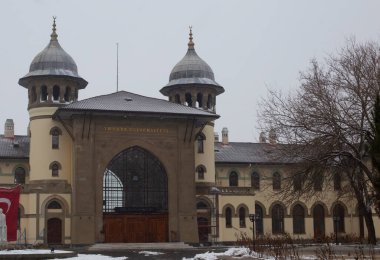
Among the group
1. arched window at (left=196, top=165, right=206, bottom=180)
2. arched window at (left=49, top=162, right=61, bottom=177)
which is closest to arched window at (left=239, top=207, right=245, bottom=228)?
arched window at (left=196, top=165, right=206, bottom=180)

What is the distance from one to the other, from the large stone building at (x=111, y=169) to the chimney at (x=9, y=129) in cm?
354

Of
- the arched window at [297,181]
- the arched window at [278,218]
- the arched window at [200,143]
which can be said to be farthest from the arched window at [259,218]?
the arched window at [297,181]

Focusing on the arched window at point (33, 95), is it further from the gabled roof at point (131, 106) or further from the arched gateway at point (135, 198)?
A: the arched gateway at point (135, 198)

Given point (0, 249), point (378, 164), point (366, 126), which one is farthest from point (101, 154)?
point (378, 164)

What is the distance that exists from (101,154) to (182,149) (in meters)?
6.21

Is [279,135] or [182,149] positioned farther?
[182,149]

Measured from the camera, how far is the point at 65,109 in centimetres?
4862

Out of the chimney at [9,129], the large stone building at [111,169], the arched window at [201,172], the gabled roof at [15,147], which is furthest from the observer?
the chimney at [9,129]

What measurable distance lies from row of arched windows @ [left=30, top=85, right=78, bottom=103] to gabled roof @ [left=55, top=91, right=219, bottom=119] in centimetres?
277

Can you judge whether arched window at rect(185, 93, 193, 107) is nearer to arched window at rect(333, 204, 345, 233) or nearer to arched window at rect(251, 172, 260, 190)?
arched window at rect(251, 172, 260, 190)

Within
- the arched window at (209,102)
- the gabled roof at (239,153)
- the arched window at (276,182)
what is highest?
the arched window at (209,102)

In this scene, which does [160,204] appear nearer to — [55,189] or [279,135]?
[55,189]

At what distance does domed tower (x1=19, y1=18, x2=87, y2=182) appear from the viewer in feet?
170

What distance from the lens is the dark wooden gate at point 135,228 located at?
50094 mm
